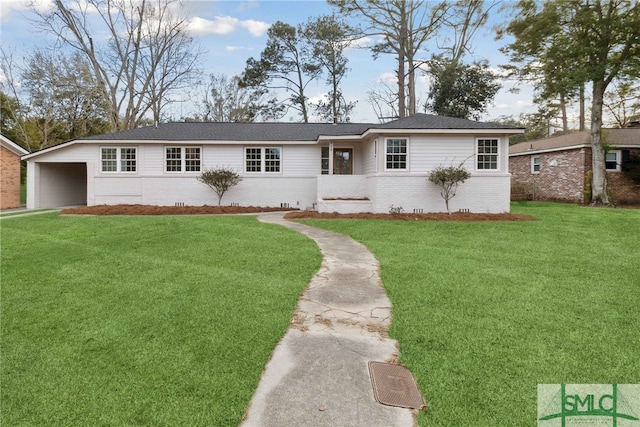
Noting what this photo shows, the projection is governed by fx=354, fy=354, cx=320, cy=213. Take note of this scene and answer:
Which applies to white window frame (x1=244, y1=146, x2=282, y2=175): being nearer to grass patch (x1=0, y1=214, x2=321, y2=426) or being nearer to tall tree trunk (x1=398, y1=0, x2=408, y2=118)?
grass patch (x1=0, y1=214, x2=321, y2=426)

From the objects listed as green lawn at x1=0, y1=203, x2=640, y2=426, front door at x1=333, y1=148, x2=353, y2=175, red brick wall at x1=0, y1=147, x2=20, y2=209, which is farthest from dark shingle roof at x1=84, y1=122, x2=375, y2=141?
green lawn at x1=0, y1=203, x2=640, y2=426

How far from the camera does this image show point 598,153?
17.3m

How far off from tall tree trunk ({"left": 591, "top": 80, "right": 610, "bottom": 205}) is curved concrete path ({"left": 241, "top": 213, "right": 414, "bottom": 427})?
58.3 feet

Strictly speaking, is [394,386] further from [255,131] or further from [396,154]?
[255,131]

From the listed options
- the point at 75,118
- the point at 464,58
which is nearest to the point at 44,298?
the point at 464,58

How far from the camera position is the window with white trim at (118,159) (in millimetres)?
16062

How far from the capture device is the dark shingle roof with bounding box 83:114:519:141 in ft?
46.6

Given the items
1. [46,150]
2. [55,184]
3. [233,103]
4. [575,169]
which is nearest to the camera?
[46,150]

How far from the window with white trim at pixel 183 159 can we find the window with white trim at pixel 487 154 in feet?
39.0

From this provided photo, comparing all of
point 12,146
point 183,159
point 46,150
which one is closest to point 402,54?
point 183,159

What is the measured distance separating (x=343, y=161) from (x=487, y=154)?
6386 mm

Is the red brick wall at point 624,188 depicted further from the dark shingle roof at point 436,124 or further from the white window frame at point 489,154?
the dark shingle roof at point 436,124

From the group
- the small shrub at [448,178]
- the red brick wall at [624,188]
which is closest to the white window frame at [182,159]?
the small shrub at [448,178]

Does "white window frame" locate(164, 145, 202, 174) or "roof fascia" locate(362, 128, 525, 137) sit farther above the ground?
"roof fascia" locate(362, 128, 525, 137)
